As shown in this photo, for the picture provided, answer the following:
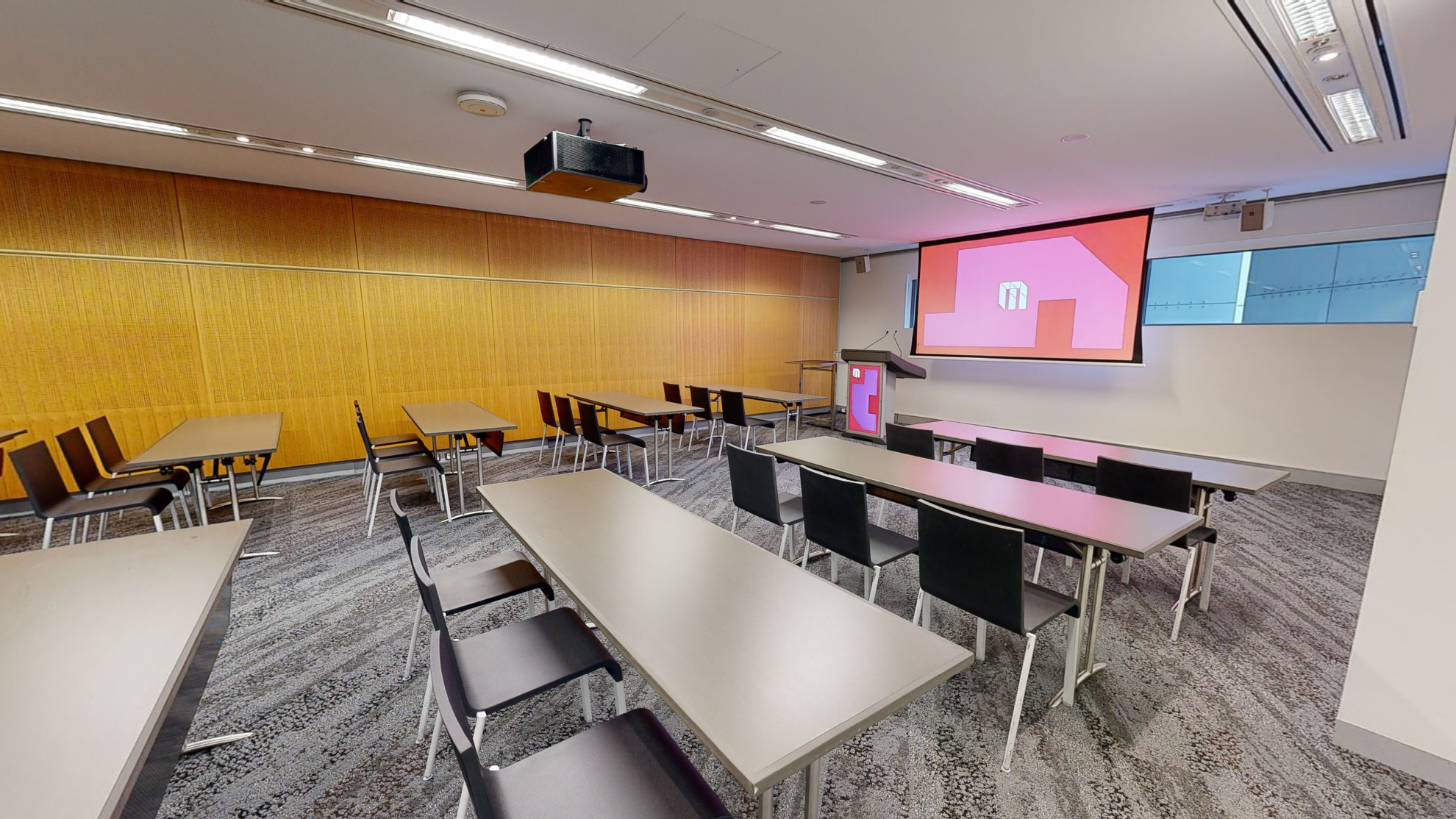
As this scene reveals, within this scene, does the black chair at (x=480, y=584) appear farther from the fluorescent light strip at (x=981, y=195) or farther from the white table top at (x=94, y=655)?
the fluorescent light strip at (x=981, y=195)

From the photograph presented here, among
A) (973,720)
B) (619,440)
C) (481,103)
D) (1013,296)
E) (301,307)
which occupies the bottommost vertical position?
(973,720)

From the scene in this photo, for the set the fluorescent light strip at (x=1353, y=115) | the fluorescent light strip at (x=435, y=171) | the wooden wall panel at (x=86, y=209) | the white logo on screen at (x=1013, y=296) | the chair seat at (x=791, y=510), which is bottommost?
the chair seat at (x=791, y=510)

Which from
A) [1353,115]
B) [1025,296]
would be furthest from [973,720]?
[1025,296]

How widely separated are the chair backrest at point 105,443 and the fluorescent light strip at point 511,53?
3796 mm

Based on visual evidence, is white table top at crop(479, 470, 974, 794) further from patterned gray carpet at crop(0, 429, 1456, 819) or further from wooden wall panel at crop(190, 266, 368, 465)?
wooden wall panel at crop(190, 266, 368, 465)

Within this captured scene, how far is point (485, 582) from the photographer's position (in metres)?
2.19

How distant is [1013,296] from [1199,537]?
4.61 metres

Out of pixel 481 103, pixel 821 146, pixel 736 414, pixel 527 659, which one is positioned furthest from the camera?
pixel 736 414

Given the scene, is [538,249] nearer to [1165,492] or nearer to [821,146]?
[821,146]

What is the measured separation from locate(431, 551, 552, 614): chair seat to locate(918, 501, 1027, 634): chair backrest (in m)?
1.56

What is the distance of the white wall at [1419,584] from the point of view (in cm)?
182

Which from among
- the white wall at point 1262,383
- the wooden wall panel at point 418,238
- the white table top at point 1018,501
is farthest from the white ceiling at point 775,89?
the white table top at point 1018,501

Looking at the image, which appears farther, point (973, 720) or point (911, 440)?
point (911, 440)

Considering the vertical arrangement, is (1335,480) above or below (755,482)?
below
